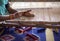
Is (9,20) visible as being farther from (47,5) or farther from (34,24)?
(47,5)

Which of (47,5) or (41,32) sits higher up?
(47,5)

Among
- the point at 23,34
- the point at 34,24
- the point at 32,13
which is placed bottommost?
the point at 23,34

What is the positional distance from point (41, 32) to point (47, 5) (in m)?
0.37

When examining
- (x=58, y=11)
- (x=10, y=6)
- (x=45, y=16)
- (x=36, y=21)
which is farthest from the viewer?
(x=10, y=6)

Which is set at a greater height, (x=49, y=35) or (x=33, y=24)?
(x=33, y=24)

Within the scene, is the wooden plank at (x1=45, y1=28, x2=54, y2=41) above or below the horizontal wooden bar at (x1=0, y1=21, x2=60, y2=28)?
below

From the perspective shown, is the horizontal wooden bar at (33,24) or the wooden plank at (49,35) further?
the wooden plank at (49,35)

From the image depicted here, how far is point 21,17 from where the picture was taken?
5.24 feet

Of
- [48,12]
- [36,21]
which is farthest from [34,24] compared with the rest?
[48,12]

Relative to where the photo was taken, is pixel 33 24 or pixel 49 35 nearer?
pixel 33 24

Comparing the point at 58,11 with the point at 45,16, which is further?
the point at 58,11

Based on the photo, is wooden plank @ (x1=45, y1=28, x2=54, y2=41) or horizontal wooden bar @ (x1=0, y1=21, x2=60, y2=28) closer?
horizontal wooden bar @ (x1=0, y1=21, x2=60, y2=28)

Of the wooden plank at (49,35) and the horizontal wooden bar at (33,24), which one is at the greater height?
the horizontal wooden bar at (33,24)

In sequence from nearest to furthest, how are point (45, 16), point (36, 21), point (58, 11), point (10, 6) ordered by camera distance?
point (36, 21), point (45, 16), point (58, 11), point (10, 6)
